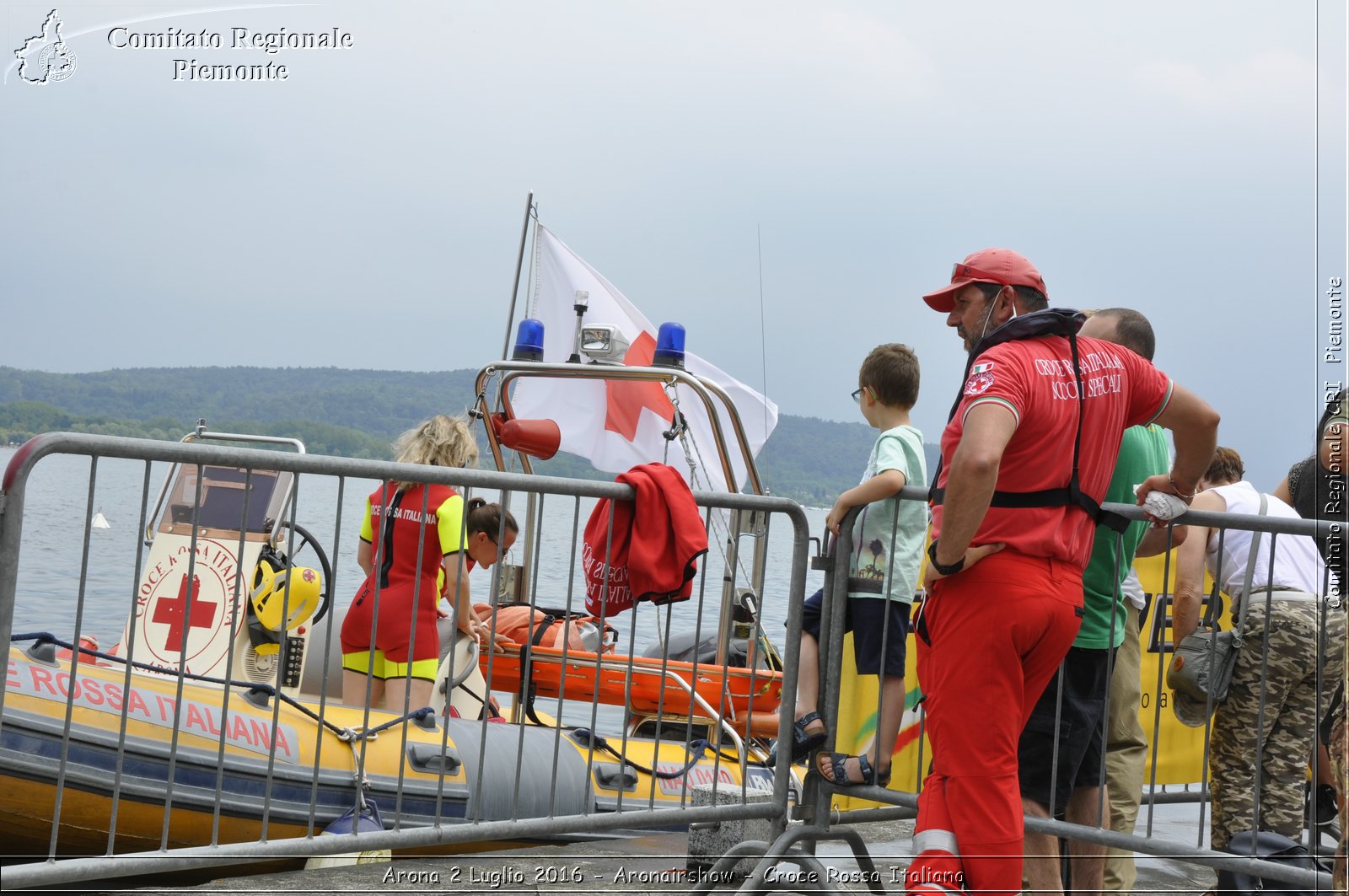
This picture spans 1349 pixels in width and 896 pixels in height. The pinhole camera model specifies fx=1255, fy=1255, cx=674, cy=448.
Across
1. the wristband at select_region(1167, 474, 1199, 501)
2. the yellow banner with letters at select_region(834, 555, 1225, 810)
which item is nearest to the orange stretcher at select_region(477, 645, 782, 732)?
the yellow banner with letters at select_region(834, 555, 1225, 810)

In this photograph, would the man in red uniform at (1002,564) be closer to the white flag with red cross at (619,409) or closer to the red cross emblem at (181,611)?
the red cross emblem at (181,611)

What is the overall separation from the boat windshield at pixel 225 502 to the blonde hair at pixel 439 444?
4.25 feet

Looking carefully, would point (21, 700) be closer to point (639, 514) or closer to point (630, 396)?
point (639, 514)

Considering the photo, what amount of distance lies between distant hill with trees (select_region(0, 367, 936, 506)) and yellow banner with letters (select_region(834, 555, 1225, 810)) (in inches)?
1364

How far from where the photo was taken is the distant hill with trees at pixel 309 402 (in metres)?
47.6

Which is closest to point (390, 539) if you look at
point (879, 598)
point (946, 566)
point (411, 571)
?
point (411, 571)

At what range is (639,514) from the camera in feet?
12.9

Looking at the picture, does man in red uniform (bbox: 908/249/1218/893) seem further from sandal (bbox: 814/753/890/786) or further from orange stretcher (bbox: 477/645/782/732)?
orange stretcher (bbox: 477/645/782/732)

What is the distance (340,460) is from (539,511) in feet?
5.96

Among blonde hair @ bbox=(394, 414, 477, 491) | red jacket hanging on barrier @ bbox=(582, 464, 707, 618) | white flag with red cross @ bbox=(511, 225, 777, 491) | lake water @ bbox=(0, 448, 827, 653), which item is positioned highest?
white flag with red cross @ bbox=(511, 225, 777, 491)

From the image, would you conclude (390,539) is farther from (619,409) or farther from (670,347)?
(619,409)

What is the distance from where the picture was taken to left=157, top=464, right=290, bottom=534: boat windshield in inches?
249

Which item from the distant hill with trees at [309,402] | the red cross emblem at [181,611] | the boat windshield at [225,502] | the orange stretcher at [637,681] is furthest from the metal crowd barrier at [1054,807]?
the distant hill with trees at [309,402]

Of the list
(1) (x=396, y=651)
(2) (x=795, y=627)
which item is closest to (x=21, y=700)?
(1) (x=396, y=651)
